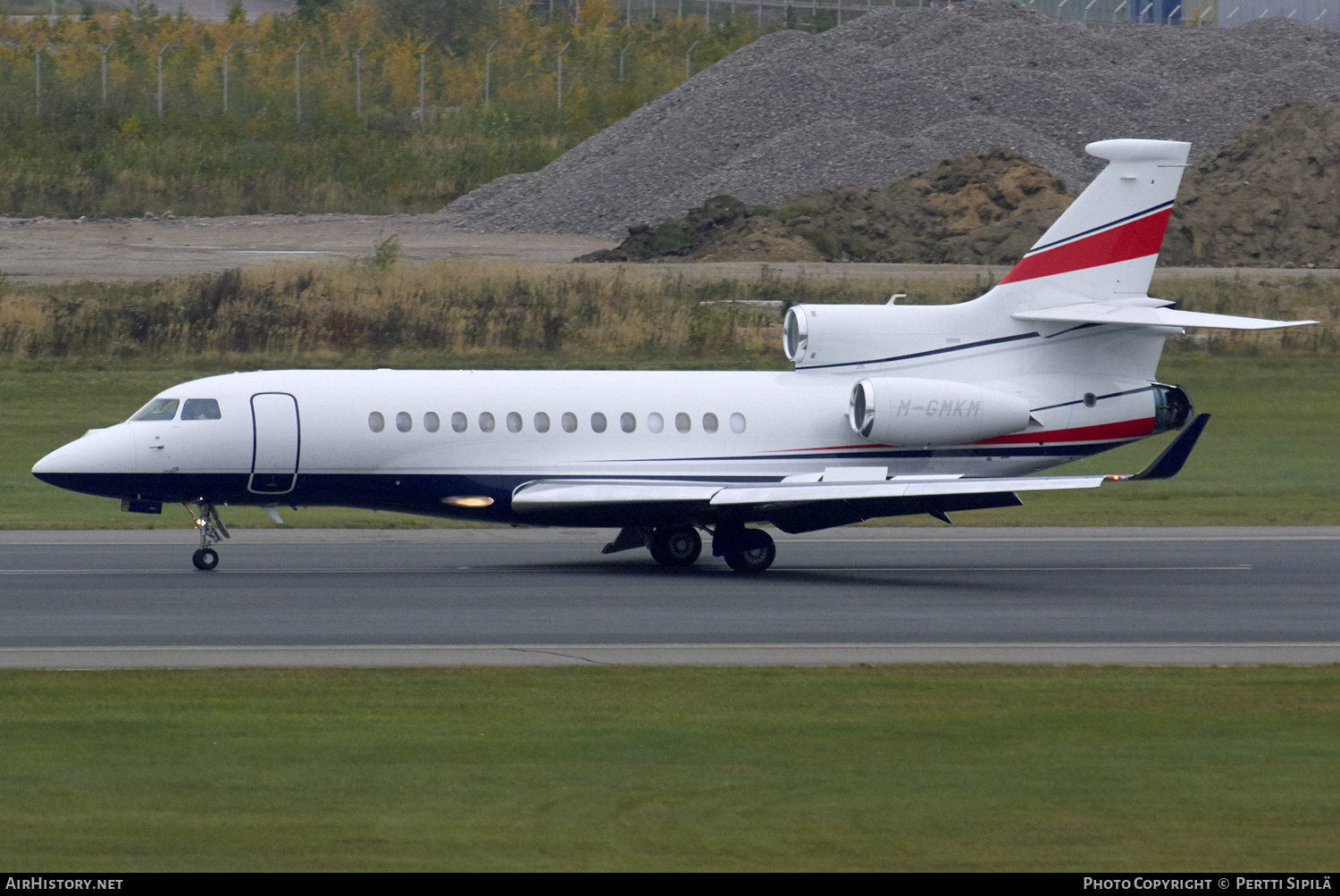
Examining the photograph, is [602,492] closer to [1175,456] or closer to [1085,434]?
[1085,434]

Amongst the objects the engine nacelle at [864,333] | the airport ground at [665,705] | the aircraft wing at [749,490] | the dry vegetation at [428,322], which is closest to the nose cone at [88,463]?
the airport ground at [665,705]

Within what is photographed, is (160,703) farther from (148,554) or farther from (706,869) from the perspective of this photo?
(148,554)

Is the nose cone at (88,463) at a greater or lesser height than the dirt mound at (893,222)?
lesser

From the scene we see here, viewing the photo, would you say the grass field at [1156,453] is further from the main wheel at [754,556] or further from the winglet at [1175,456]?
the winglet at [1175,456]

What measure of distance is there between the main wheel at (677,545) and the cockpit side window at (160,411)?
23.3ft

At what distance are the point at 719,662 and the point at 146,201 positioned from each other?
65.9 m

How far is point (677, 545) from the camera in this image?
84.2ft

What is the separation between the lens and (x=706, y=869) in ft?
33.2

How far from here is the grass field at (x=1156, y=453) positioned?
105ft

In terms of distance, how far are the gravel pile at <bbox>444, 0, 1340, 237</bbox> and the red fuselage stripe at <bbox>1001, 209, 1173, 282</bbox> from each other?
150ft

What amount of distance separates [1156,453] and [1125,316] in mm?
14494

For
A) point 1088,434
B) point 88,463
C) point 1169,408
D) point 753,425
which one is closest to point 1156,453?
point 1169,408

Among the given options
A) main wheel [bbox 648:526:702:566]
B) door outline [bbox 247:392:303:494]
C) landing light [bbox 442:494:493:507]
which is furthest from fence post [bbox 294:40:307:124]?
main wheel [bbox 648:526:702:566]

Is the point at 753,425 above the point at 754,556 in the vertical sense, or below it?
above
